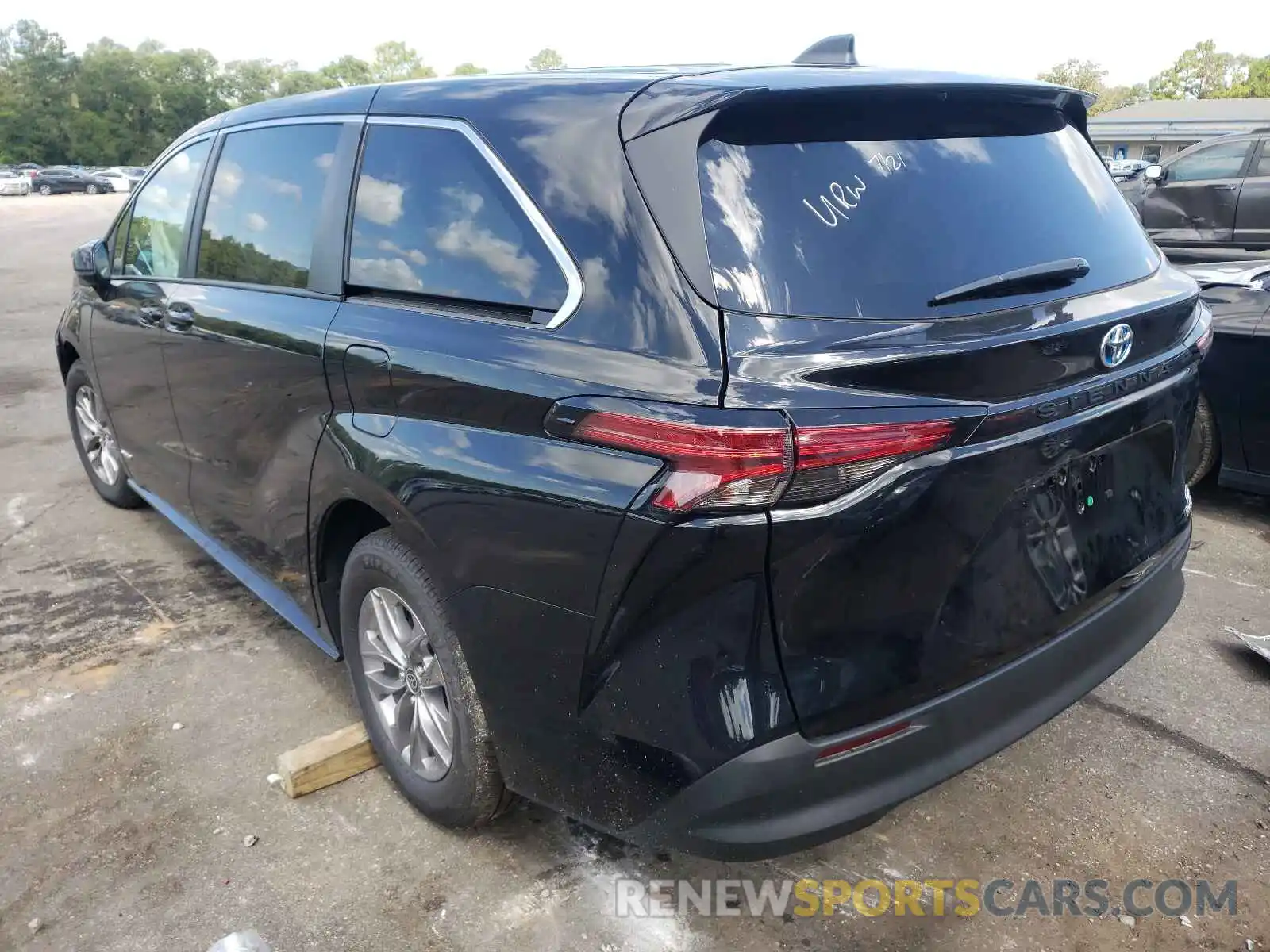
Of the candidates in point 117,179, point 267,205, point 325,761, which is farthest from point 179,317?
point 117,179

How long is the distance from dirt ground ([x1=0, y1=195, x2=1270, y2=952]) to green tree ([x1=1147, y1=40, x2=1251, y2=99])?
10927 centimetres

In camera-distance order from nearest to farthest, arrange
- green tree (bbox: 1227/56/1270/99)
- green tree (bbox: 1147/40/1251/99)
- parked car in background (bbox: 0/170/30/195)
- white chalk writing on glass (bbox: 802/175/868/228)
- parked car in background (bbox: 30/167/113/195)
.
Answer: white chalk writing on glass (bbox: 802/175/868/228) < parked car in background (bbox: 0/170/30/195) < parked car in background (bbox: 30/167/113/195) < green tree (bbox: 1227/56/1270/99) < green tree (bbox: 1147/40/1251/99)

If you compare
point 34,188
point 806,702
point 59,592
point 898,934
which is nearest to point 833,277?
point 806,702

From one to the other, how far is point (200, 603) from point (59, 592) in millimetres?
636

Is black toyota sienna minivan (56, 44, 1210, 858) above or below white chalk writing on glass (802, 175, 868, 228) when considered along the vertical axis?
below

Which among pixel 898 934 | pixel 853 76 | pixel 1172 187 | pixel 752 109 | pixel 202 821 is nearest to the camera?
pixel 752 109

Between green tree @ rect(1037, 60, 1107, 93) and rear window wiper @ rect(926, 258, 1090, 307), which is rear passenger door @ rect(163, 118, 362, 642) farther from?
green tree @ rect(1037, 60, 1107, 93)

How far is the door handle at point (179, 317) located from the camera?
132 inches

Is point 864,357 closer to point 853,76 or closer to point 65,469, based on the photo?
point 853,76

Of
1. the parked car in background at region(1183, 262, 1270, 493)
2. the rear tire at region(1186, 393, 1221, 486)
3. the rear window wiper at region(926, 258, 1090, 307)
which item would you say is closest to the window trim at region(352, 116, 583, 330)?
the rear window wiper at region(926, 258, 1090, 307)

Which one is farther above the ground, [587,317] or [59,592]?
[587,317]

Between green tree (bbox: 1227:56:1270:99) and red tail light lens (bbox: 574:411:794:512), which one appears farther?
green tree (bbox: 1227:56:1270:99)

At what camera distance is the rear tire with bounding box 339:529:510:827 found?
2.31 metres

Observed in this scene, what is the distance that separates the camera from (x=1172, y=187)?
1219 cm
